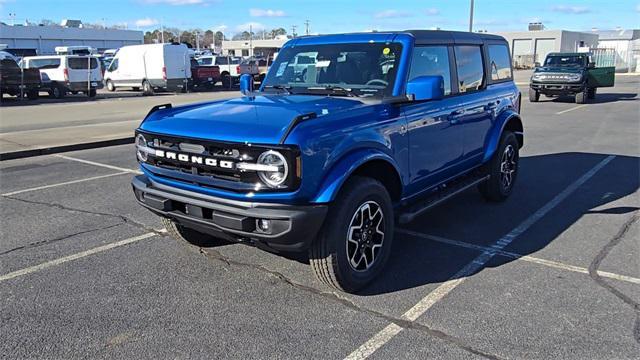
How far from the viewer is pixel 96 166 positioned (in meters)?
9.10

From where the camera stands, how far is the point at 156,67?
27.0 m

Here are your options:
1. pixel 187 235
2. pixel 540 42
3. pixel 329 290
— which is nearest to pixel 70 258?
pixel 187 235

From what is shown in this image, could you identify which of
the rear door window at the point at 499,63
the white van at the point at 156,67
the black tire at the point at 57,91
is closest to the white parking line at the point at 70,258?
the rear door window at the point at 499,63

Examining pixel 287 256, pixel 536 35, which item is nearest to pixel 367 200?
pixel 287 256

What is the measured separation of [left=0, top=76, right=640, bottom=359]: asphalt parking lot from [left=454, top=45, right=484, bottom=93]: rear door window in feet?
4.75

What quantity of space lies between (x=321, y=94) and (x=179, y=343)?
2416 mm

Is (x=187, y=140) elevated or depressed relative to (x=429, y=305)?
elevated

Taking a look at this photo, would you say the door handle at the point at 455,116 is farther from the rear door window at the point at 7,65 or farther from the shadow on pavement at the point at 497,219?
the rear door window at the point at 7,65

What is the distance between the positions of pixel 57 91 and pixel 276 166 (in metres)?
23.9

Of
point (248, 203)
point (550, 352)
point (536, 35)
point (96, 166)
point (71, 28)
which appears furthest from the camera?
point (71, 28)

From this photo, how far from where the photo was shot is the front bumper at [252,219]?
3.41 meters

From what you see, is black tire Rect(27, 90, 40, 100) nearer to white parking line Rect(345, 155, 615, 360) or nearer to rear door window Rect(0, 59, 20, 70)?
rear door window Rect(0, 59, 20, 70)

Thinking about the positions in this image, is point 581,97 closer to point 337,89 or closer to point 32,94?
point 337,89

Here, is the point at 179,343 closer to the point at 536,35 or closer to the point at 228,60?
the point at 228,60
